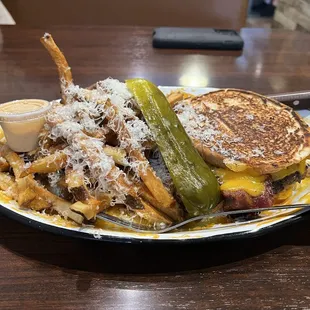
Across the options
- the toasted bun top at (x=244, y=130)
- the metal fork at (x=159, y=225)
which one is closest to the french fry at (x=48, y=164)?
the metal fork at (x=159, y=225)

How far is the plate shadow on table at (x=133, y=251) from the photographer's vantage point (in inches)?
49.9

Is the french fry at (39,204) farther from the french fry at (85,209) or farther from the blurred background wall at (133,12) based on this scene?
the blurred background wall at (133,12)

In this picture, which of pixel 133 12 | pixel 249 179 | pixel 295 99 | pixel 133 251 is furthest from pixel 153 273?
pixel 133 12

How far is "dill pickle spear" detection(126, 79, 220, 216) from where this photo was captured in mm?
1381

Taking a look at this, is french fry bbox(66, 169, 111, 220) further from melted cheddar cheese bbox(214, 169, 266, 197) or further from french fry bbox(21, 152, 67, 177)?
melted cheddar cheese bbox(214, 169, 266, 197)

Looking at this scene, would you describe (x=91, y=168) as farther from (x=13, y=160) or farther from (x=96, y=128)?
(x=13, y=160)

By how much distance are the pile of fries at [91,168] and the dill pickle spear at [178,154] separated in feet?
0.15

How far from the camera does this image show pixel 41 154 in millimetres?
1494

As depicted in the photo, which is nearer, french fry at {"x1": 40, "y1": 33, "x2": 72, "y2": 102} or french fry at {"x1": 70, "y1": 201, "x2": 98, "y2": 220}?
french fry at {"x1": 70, "y1": 201, "x2": 98, "y2": 220}

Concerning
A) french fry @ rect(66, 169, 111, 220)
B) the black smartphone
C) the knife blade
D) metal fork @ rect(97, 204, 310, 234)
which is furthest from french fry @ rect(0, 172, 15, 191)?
the black smartphone

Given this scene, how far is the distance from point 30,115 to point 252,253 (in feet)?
3.13

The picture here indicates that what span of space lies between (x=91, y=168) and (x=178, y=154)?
0.34m

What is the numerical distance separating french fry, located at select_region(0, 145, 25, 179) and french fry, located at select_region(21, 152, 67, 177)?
79 millimetres

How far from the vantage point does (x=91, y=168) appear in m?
1.33
